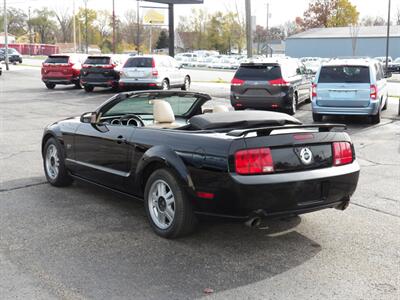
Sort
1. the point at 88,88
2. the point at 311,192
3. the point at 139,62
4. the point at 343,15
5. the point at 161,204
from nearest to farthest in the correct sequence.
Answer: the point at 311,192 < the point at 161,204 < the point at 139,62 < the point at 88,88 < the point at 343,15

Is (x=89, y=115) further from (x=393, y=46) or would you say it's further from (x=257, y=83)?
(x=393, y=46)

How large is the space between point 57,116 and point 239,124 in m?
11.5

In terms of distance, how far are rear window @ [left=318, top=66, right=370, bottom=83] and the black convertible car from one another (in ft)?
Answer: 27.3

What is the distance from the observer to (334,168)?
4.80m

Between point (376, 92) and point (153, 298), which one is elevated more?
point (376, 92)

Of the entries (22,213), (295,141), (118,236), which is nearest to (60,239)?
(118,236)

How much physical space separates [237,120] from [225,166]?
842 mm

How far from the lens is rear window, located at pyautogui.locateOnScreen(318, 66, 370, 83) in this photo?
43.3 ft

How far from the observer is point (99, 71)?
76.2 ft

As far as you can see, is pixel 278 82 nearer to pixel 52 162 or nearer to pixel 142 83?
pixel 142 83

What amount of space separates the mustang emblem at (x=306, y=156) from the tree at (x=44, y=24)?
124m

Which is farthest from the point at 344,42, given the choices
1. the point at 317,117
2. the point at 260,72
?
the point at 317,117

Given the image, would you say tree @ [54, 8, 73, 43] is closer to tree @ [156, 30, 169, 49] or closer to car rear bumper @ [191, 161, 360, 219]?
tree @ [156, 30, 169, 49]

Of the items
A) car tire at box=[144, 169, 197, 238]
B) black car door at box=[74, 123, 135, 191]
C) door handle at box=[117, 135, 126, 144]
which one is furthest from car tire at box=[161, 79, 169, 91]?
car tire at box=[144, 169, 197, 238]
